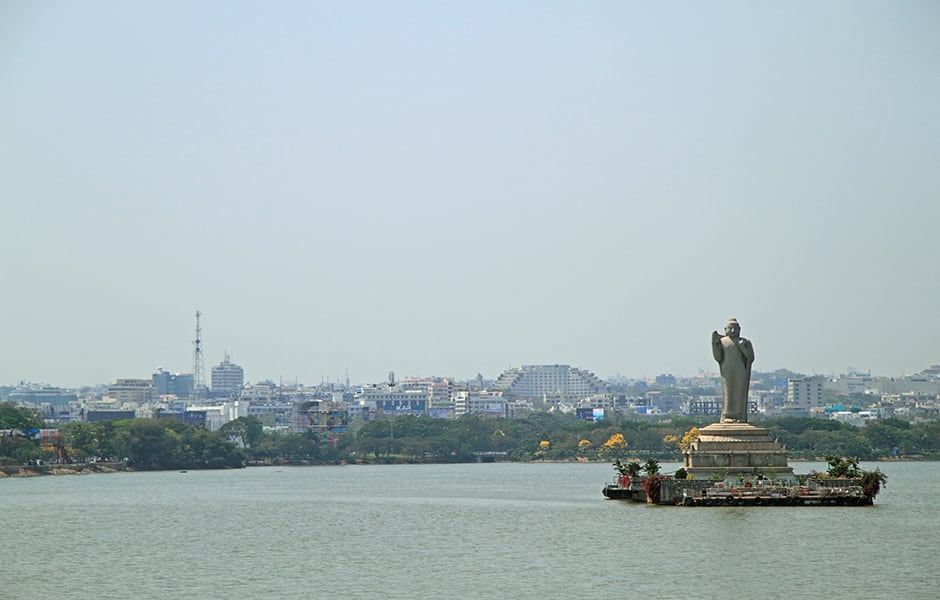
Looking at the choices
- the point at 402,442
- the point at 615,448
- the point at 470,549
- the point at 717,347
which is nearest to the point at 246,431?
the point at 402,442

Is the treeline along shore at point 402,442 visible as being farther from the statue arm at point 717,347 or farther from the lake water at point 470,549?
the statue arm at point 717,347

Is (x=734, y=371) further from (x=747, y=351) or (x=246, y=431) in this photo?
(x=246, y=431)

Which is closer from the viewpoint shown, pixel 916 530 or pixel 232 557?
pixel 232 557

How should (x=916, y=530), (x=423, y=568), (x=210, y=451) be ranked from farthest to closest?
(x=210, y=451) → (x=916, y=530) → (x=423, y=568)

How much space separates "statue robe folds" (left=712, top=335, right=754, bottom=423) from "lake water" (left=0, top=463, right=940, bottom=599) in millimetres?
4505

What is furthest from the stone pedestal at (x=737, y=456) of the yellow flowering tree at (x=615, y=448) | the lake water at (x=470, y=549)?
the yellow flowering tree at (x=615, y=448)

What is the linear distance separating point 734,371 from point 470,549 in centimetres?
1578

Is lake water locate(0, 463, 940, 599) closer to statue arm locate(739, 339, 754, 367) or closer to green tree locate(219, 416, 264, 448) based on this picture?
statue arm locate(739, 339, 754, 367)

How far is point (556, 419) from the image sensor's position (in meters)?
194

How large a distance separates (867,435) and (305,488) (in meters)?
61.3

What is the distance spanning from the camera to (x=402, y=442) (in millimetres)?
150625

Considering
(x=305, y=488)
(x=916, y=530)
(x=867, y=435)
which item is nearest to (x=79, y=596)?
(x=916, y=530)

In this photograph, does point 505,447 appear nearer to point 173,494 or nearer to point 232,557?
point 173,494

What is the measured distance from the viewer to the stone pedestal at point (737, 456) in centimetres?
5331
